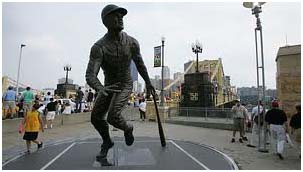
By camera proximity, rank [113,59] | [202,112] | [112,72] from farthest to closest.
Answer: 1. [202,112]
2. [112,72]
3. [113,59]

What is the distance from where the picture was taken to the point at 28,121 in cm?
918

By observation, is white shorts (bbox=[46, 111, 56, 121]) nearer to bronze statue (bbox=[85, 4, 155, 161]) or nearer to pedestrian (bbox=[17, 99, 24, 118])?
pedestrian (bbox=[17, 99, 24, 118])

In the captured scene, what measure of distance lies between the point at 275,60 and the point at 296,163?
7.57m

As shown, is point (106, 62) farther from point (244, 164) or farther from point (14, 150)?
point (14, 150)

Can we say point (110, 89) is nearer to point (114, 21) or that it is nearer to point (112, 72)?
point (112, 72)

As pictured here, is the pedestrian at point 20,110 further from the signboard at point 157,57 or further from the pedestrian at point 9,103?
the signboard at point 157,57

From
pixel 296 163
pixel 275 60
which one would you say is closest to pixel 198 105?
pixel 275 60

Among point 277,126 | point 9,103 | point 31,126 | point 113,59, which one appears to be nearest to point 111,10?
point 113,59

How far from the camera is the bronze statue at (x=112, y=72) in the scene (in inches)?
259

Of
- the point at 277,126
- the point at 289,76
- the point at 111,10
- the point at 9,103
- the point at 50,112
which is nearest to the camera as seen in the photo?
the point at 111,10

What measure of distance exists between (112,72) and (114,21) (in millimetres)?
1036

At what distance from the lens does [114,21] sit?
22.0 ft

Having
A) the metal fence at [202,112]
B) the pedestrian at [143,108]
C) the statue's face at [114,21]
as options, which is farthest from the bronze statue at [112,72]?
the pedestrian at [143,108]

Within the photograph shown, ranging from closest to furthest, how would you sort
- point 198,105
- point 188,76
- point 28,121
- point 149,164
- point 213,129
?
point 149,164, point 28,121, point 213,129, point 198,105, point 188,76
